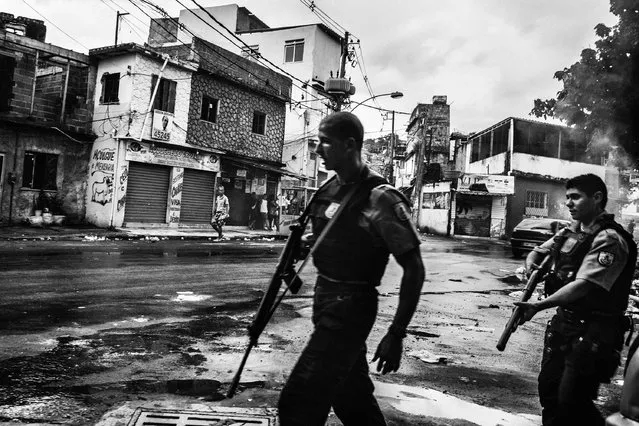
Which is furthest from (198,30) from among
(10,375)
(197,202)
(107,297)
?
(10,375)

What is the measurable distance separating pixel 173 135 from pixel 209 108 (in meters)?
2.83

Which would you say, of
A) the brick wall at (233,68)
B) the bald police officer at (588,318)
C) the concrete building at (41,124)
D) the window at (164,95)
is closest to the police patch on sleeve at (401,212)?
the bald police officer at (588,318)

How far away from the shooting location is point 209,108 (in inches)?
948

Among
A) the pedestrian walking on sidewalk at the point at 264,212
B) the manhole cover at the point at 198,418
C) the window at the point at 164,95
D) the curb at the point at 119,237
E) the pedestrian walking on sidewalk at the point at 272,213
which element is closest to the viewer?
the manhole cover at the point at 198,418

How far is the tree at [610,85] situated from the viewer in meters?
13.3

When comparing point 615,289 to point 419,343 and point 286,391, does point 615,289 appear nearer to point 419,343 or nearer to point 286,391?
A: point 286,391

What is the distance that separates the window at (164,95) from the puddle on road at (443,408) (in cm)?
1939

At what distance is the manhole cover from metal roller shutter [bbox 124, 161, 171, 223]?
18.2 m

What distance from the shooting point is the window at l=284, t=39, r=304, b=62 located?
39.1 m

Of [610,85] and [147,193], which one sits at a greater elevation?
[610,85]

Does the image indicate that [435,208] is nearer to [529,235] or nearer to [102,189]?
[529,235]

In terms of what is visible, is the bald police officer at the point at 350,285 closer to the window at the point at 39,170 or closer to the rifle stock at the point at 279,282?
the rifle stock at the point at 279,282

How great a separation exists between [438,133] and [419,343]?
38.6 metres

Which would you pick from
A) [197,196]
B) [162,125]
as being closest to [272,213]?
A: [197,196]
